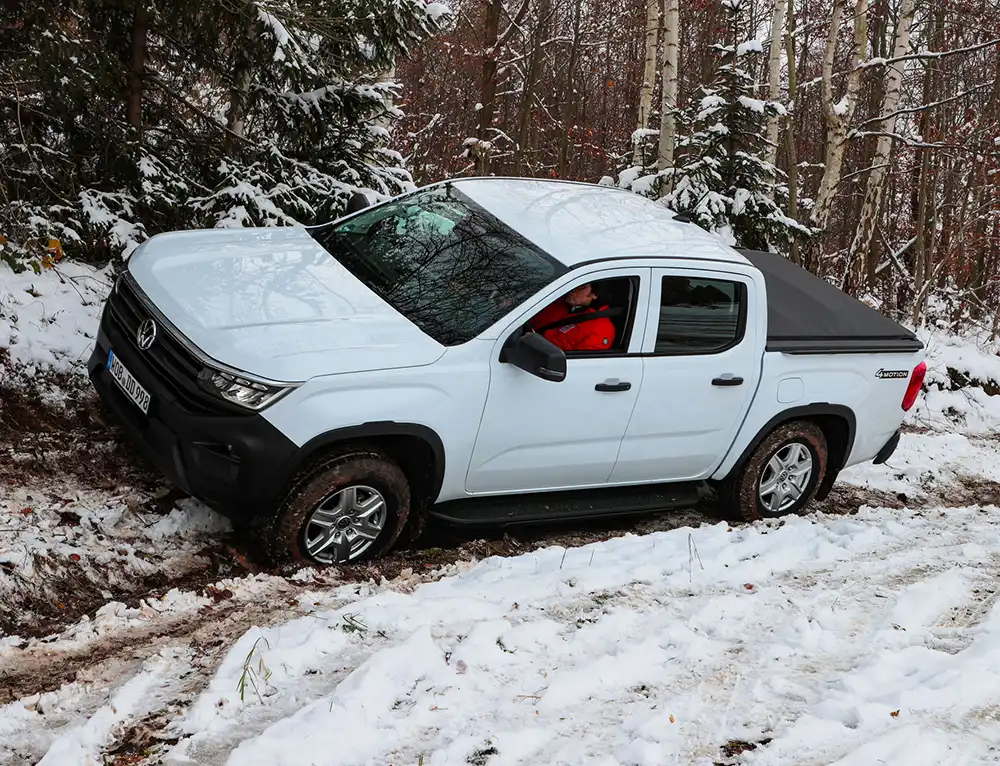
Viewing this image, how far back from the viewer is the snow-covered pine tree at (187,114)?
7.47 m

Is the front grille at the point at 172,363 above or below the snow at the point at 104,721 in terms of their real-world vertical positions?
above

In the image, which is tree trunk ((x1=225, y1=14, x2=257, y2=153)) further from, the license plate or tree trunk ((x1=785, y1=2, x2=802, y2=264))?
tree trunk ((x1=785, y1=2, x2=802, y2=264))

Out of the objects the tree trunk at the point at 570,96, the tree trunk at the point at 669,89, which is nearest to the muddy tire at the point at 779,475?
the tree trunk at the point at 669,89

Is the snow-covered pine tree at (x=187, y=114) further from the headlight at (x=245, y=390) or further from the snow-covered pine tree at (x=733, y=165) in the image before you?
the headlight at (x=245, y=390)

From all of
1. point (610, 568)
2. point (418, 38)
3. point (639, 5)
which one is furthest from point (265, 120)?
point (639, 5)

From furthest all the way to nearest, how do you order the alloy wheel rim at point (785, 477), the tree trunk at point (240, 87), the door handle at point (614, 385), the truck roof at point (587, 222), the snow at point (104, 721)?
1. the tree trunk at point (240, 87)
2. the alloy wheel rim at point (785, 477)
3. the truck roof at point (587, 222)
4. the door handle at point (614, 385)
5. the snow at point (104, 721)

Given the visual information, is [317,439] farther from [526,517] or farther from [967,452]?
[967,452]

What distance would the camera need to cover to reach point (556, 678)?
12.3 feet

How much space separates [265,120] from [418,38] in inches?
64.5

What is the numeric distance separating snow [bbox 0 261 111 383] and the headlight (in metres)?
2.47

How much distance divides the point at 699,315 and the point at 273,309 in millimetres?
2580

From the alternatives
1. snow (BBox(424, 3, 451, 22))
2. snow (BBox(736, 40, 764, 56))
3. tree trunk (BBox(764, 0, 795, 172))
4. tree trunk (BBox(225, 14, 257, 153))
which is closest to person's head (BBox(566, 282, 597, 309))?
tree trunk (BBox(225, 14, 257, 153))

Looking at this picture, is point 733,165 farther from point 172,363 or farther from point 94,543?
point 94,543

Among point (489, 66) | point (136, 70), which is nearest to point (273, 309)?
point (136, 70)
